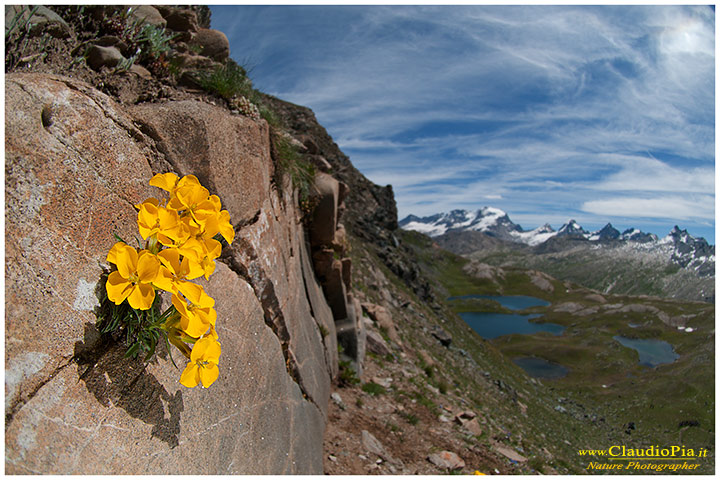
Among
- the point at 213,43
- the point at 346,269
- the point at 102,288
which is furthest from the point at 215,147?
the point at 346,269

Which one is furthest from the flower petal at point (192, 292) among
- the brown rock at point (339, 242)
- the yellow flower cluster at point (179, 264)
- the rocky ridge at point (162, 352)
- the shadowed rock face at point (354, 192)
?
the shadowed rock face at point (354, 192)

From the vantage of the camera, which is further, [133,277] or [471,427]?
[471,427]

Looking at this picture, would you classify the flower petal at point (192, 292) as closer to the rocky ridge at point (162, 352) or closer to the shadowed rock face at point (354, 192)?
the rocky ridge at point (162, 352)

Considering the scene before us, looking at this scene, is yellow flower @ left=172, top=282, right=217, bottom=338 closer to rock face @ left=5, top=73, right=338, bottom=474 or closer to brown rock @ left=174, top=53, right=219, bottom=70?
rock face @ left=5, top=73, right=338, bottom=474

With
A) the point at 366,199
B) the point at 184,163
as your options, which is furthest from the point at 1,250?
the point at 366,199

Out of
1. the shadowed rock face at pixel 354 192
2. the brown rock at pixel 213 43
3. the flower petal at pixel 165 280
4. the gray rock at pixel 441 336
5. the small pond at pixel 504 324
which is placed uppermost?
the shadowed rock face at pixel 354 192

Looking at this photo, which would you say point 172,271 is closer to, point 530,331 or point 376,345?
point 376,345

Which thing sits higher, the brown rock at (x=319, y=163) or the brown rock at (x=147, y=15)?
the brown rock at (x=147, y=15)
